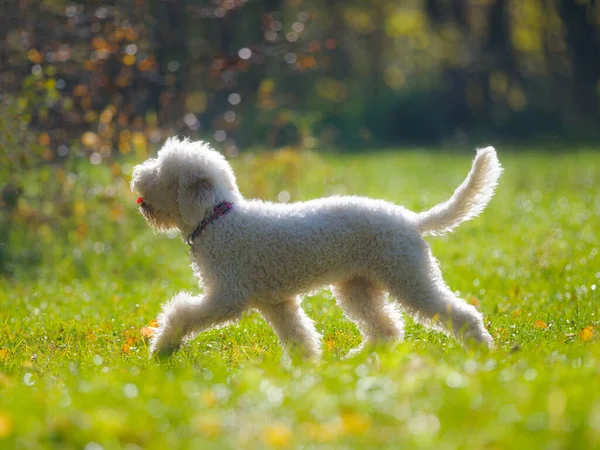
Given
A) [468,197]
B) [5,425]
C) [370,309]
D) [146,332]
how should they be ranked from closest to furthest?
[5,425], [468,197], [370,309], [146,332]

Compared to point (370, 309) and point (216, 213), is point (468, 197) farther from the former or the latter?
point (216, 213)

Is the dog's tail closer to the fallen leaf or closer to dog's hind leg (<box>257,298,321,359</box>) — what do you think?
dog's hind leg (<box>257,298,321,359</box>)

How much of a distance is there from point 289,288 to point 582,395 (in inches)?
A: 97.4

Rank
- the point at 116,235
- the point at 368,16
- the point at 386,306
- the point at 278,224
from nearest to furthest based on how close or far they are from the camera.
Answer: the point at 278,224, the point at 386,306, the point at 116,235, the point at 368,16

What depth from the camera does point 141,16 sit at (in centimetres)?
1081

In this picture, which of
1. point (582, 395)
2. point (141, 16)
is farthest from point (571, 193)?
point (582, 395)

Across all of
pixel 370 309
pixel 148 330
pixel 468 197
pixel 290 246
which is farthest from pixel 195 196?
pixel 468 197

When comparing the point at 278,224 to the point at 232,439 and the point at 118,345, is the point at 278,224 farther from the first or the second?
the point at 232,439

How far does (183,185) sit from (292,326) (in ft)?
4.16

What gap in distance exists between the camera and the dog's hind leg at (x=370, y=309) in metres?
5.80

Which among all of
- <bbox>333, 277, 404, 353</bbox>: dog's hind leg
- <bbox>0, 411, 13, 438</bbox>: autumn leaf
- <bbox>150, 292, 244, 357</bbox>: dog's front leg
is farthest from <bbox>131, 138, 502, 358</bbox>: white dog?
<bbox>0, 411, 13, 438</bbox>: autumn leaf

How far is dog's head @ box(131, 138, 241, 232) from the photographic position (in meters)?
5.45

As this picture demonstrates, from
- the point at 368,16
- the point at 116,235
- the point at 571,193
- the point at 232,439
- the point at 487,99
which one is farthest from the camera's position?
the point at 368,16

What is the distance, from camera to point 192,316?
206 inches
